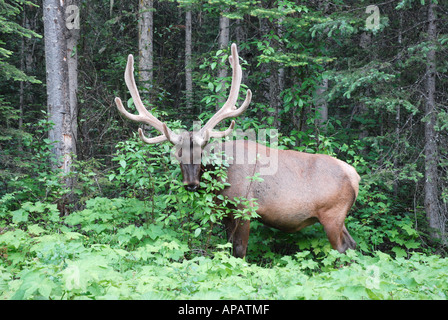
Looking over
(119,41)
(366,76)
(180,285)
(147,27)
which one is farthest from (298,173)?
(119,41)

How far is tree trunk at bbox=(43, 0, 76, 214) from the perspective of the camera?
6945mm

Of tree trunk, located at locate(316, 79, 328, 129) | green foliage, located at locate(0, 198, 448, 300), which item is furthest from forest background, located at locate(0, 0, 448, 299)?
tree trunk, located at locate(316, 79, 328, 129)

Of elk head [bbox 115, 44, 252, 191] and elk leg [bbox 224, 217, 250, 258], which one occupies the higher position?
elk head [bbox 115, 44, 252, 191]

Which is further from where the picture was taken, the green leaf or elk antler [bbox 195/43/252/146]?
elk antler [bbox 195/43/252/146]

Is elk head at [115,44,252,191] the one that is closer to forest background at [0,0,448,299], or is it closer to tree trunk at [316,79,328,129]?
forest background at [0,0,448,299]

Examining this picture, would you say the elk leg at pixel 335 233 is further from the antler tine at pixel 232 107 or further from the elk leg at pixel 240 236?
the antler tine at pixel 232 107

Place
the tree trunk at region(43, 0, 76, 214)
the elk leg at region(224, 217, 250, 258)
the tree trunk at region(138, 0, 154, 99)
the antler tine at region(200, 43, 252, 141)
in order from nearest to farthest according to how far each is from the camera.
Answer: the elk leg at region(224, 217, 250, 258) → the antler tine at region(200, 43, 252, 141) → the tree trunk at region(43, 0, 76, 214) → the tree trunk at region(138, 0, 154, 99)

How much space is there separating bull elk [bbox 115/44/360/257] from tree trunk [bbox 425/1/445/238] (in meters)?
1.53

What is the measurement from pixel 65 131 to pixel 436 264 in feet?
19.6

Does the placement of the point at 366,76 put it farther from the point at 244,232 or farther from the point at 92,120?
the point at 92,120

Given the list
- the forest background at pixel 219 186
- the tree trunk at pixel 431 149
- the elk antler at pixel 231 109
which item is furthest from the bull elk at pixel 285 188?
the tree trunk at pixel 431 149

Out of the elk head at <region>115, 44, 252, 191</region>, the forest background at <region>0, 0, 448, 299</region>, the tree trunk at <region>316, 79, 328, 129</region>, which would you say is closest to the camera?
the forest background at <region>0, 0, 448, 299</region>
